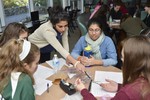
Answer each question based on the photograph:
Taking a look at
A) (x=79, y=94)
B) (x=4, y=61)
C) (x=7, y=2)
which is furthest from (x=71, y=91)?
(x=7, y=2)

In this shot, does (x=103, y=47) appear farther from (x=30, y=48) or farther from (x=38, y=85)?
(x=30, y=48)

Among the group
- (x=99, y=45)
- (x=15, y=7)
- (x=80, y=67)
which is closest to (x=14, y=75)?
(x=80, y=67)

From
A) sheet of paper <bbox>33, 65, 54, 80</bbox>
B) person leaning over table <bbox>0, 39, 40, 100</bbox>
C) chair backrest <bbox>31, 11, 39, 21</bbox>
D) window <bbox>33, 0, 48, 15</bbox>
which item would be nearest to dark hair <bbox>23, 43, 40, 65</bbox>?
person leaning over table <bbox>0, 39, 40, 100</bbox>

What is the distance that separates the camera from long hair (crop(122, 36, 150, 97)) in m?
1.06

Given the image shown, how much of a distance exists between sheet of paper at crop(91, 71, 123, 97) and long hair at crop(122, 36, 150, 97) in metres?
0.38

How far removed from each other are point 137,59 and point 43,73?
1.05m

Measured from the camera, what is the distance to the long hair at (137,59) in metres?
1.06

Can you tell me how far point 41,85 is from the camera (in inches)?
63.2

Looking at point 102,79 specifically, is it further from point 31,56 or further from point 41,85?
point 31,56

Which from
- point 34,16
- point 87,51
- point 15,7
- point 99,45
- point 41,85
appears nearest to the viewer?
point 41,85

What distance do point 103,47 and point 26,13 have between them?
440 centimetres

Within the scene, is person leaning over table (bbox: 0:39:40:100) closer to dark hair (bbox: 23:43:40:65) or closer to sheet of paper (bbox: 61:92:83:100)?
dark hair (bbox: 23:43:40:65)

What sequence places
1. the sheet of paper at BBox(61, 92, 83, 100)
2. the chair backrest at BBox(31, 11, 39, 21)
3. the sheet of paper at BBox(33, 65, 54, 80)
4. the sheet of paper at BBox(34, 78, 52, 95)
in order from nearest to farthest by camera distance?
1. the sheet of paper at BBox(61, 92, 83, 100)
2. the sheet of paper at BBox(34, 78, 52, 95)
3. the sheet of paper at BBox(33, 65, 54, 80)
4. the chair backrest at BBox(31, 11, 39, 21)

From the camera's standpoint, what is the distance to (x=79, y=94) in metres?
1.44
